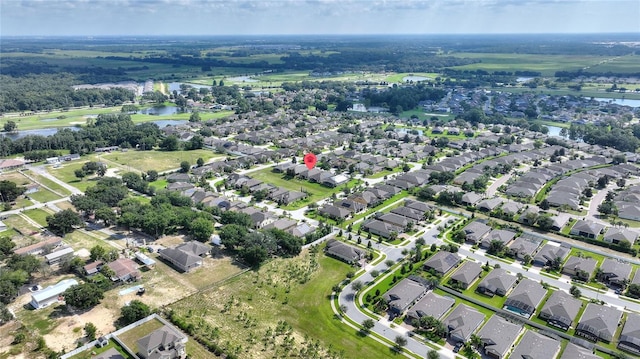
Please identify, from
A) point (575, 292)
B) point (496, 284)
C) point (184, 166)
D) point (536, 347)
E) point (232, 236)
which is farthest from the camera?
point (184, 166)

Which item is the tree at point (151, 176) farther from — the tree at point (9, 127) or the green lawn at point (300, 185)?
the tree at point (9, 127)

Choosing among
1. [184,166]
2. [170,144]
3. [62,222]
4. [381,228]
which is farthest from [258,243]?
[170,144]

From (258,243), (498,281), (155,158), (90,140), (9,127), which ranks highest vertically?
(9,127)

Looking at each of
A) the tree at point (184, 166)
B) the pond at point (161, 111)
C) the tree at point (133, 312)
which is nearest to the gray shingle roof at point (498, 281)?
the tree at point (133, 312)

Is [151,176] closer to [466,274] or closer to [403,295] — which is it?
[403,295]

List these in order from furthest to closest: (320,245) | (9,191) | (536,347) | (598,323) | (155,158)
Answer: (155,158) < (9,191) < (320,245) < (598,323) < (536,347)

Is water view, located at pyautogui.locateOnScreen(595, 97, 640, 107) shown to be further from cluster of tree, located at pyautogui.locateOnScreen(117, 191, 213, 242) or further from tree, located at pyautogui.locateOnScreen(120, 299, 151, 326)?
tree, located at pyautogui.locateOnScreen(120, 299, 151, 326)

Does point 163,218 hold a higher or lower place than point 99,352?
higher

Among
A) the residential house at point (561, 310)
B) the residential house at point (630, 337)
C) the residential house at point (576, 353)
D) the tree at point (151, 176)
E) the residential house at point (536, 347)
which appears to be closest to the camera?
the residential house at point (576, 353)

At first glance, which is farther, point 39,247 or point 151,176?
point 151,176
